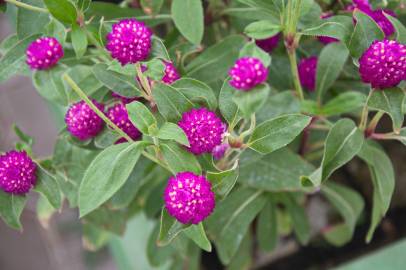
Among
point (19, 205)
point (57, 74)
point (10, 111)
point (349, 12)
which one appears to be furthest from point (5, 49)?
point (10, 111)

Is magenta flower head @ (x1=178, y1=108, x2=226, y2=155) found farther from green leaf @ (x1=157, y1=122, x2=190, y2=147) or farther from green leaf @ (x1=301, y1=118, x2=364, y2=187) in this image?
green leaf @ (x1=301, y1=118, x2=364, y2=187)

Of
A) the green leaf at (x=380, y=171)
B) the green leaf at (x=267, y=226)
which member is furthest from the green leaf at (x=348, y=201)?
the green leaf at (x=380, y=171)

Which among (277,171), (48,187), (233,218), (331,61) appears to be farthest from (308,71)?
(48,187)

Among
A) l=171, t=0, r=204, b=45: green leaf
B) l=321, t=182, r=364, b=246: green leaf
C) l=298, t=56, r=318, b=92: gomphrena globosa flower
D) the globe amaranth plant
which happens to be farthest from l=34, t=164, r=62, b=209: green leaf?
l=321, t=182, r=364, b=246: green leaf

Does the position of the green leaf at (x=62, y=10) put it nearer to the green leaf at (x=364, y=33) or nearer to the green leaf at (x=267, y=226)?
the green leaf at (x=364, y=33)

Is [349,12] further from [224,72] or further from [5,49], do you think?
[5,49]

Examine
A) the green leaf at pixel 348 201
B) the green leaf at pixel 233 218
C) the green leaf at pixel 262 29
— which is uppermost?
the green leaf at pixel 262 29
